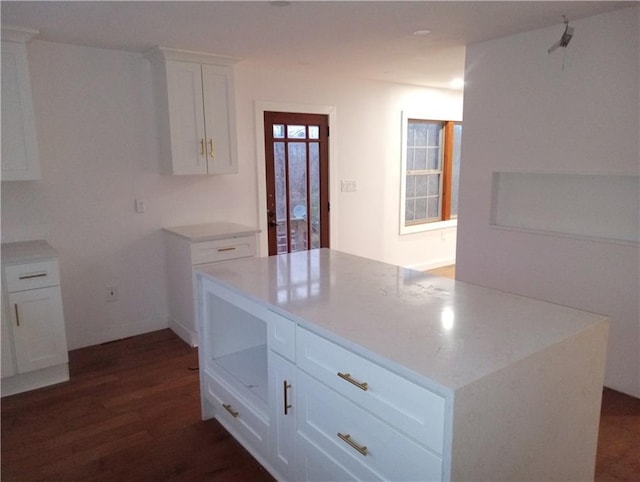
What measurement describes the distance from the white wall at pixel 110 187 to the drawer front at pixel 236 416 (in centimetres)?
174

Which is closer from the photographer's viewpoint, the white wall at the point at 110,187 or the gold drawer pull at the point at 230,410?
the gold drawer pull at the point at 230,410

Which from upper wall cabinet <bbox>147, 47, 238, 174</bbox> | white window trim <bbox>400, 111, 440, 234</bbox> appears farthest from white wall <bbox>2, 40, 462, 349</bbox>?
white window trim <bbox>400, 111, 440, 234</bbox>

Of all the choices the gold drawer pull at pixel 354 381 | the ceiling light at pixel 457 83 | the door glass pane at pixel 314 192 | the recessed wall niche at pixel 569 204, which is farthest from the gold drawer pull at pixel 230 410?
the ceiling light at pixel 457 83

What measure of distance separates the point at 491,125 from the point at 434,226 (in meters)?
2.71

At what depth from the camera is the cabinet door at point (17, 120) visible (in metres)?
2.96

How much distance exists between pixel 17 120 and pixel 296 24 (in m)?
1.96

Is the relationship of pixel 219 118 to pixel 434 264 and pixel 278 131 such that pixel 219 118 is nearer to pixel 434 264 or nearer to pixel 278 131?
pixel 278 131

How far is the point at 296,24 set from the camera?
2936mm

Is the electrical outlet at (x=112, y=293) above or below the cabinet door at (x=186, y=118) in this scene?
below

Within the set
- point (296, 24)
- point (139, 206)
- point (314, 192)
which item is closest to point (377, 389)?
point (296, 24)

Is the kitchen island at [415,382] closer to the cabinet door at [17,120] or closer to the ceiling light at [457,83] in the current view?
the cabinet door at [17,120]

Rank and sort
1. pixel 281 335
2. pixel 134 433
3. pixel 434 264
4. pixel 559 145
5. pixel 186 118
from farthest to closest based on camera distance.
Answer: pixel 434 264, pixel 186 118, pixel 559 145, pixel 134 433, pixel 281 335

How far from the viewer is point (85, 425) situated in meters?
2.67

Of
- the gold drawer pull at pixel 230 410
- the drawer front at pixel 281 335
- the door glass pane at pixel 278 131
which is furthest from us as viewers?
the door glass pane at pixel 278 131
